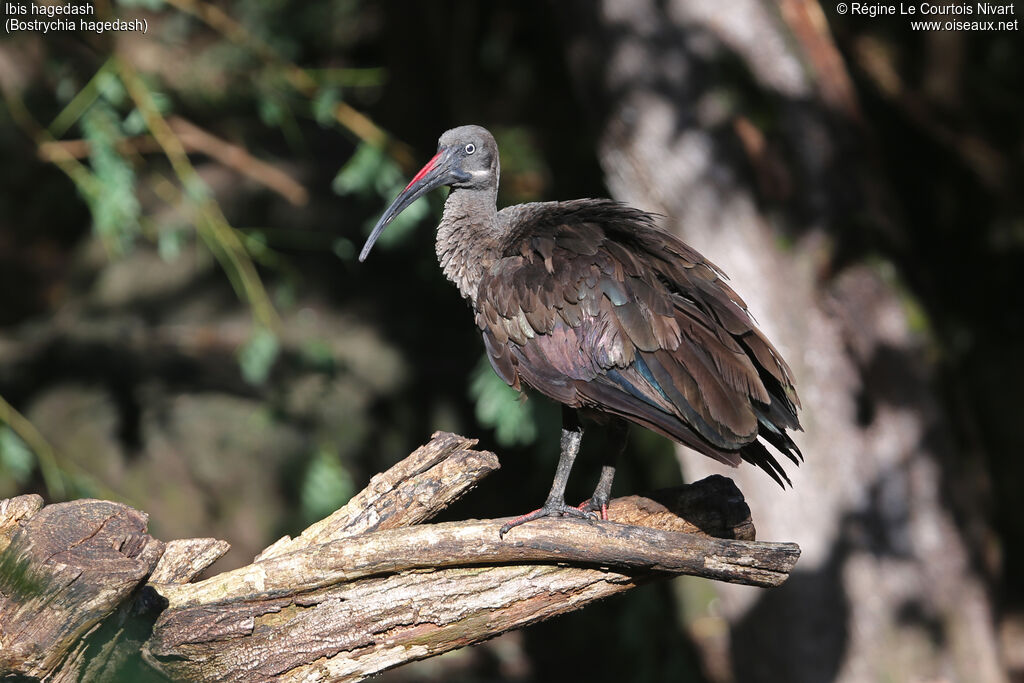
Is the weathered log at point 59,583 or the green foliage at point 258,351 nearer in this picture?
the weathered log at point 59,583

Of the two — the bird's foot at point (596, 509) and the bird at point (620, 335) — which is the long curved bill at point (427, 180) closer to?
the bird at point (620, 335)

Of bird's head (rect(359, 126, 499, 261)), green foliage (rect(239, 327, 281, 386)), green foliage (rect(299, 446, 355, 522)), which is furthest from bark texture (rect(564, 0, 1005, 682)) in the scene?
green foliage (rect(239, 327, 281, 386))

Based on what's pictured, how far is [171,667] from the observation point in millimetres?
3375

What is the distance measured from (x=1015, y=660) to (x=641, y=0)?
19.6 feet

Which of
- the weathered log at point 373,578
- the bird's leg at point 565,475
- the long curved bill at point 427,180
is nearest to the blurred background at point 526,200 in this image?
the long curved bill at point 427,180

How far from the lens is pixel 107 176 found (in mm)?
6590

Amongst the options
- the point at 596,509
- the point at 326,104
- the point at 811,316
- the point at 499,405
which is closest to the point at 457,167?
the point at 596,509

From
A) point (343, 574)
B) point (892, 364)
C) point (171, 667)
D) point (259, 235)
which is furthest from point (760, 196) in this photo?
point (171, 667)

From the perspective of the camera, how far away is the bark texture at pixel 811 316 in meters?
6.19

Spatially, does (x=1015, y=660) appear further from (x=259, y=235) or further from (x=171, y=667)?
(x=171, y=667)

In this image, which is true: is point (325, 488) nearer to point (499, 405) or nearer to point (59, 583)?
point (499, 405)

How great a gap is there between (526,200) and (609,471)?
420cm

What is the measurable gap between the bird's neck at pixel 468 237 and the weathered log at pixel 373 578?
873 mm

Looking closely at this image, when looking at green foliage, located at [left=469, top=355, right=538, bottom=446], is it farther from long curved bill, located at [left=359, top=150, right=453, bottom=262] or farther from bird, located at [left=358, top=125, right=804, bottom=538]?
bird, located at [left=358, top=125, right=804, bottom=538]
